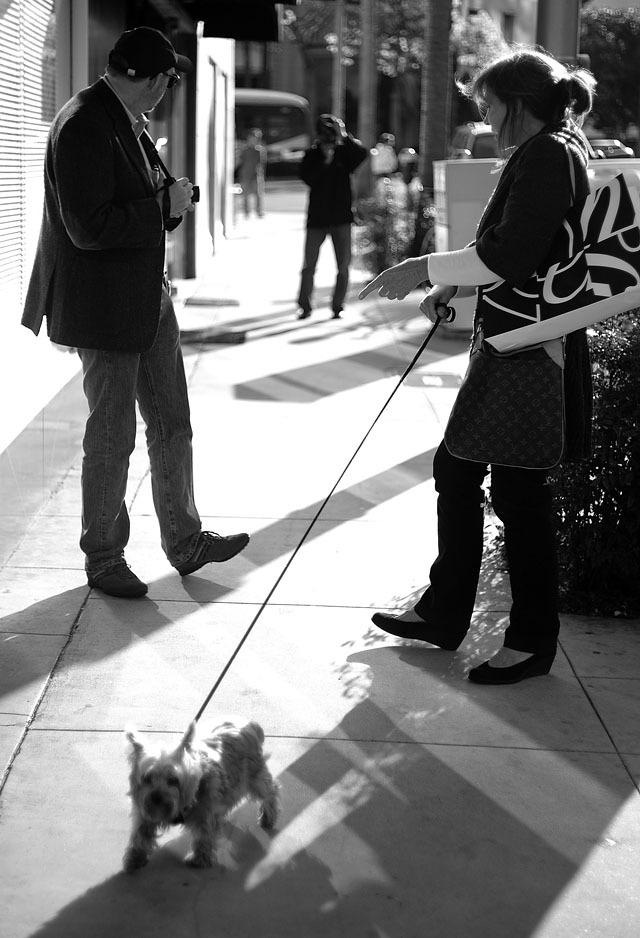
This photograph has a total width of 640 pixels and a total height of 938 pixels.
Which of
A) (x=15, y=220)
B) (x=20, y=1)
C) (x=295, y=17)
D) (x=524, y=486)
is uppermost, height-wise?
(x=295, y=17)

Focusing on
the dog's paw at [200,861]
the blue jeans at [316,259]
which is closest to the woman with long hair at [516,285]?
the dog's paw at [200,861]

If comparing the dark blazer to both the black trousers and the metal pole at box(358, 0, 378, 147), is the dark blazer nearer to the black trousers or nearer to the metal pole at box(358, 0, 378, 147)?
the black trousers

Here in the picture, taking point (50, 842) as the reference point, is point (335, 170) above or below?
above

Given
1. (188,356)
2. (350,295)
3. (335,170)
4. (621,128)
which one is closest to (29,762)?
(188,356)

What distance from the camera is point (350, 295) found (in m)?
15.2

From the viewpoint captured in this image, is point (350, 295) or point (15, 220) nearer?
point (15, 220)

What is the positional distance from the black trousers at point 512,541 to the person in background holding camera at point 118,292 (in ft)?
3.81

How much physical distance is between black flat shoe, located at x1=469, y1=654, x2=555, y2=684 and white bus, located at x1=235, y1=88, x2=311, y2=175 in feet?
154

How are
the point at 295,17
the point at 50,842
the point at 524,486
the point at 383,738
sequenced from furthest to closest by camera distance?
the point at 295,17 → the point at 524,486 → the point at 383,738 → the point at 50,842

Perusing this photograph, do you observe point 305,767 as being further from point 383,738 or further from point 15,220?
point 15,220

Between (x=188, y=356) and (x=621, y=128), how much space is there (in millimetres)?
31023

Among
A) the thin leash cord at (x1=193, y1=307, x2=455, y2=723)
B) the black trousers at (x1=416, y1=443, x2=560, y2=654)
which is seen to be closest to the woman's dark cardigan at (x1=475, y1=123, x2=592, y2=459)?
the thin leash cord at (x1=193, y1=307, x2=455, y2=723)

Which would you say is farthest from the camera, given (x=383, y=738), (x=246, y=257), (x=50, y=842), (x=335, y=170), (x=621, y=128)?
(x=621, y=128)

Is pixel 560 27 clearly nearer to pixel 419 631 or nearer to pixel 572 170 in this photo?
pixel 572 170
